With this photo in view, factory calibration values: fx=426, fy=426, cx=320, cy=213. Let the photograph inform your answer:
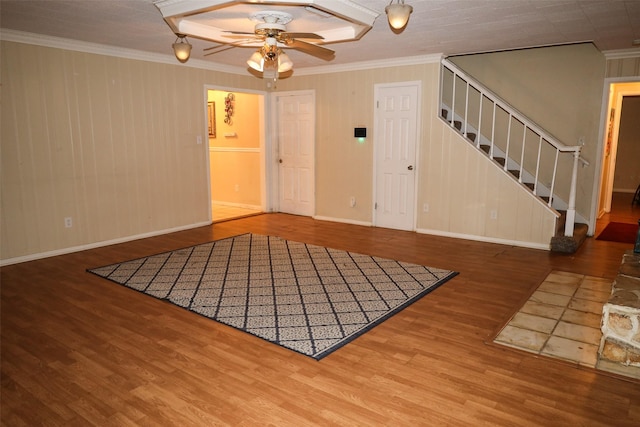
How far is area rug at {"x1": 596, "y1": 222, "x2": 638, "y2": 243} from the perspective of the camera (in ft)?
18.9

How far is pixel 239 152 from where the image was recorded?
8008 mm

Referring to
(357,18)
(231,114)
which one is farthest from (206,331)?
(231,114)

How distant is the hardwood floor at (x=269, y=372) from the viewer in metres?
2.14

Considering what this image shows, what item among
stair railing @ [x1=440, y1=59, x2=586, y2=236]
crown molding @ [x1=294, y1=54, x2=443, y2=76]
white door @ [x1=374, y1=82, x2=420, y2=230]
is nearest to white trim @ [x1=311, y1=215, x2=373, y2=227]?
white door @ [x1=374, y1=82, x2=420, y2=230]

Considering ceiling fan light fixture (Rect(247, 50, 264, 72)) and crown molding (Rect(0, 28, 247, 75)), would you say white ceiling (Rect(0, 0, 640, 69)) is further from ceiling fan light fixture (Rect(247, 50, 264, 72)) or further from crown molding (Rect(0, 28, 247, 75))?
ceiling fan light fixture (Rect(247, 50, 264, 72))

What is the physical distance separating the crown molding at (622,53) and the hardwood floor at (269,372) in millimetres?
3589

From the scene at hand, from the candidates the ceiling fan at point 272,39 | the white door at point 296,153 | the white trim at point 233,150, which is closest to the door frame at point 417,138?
the white door at point 296,153

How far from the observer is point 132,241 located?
5664 millimetres

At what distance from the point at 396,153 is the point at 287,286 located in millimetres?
3163

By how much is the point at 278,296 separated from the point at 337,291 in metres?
0.53

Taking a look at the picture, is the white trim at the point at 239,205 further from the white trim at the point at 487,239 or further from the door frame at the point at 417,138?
the white trim at the point at 487,239

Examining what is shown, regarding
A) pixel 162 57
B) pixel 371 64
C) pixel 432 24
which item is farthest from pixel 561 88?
pixel 162 57

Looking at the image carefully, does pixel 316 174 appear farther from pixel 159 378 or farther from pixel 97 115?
pixel 159 378

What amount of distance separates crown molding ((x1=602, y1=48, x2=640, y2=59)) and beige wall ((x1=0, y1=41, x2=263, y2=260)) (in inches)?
209
